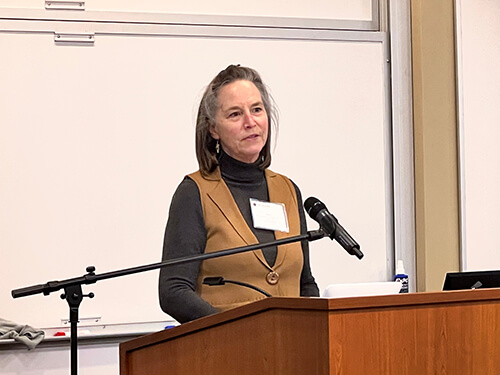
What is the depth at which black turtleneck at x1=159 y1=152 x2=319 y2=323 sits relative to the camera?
2.14 m

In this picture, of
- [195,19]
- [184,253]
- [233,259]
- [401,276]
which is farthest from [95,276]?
[401,276]

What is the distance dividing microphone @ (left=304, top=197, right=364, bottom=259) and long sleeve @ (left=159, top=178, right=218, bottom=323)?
1.25 ft

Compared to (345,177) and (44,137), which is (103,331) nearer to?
(44,137)

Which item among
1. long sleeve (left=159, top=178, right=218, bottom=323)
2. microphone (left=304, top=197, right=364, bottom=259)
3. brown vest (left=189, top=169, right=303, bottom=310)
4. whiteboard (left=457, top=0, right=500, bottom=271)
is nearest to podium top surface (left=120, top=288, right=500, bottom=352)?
microphone (left=304, top=197, right=364, bottom=259)

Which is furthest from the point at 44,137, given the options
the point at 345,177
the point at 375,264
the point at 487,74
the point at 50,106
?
the point at 487,74

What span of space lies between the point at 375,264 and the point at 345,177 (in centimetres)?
46

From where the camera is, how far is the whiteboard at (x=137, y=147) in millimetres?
3625

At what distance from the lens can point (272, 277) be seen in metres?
2.28

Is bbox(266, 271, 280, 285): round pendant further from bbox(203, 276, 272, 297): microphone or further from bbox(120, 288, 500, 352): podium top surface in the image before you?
bbox(120, 288, 500, 352): podium top surface

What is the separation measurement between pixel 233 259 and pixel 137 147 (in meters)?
1.65

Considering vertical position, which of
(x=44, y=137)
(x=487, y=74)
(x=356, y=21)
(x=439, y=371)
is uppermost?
(x=356, y=21)

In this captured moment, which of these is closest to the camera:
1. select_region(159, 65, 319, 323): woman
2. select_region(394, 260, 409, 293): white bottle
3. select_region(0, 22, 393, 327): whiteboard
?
select_region(159, 65, 319, 323): woman

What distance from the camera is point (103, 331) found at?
3668 millimetres

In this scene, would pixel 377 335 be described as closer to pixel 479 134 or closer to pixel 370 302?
pixel 370 302
